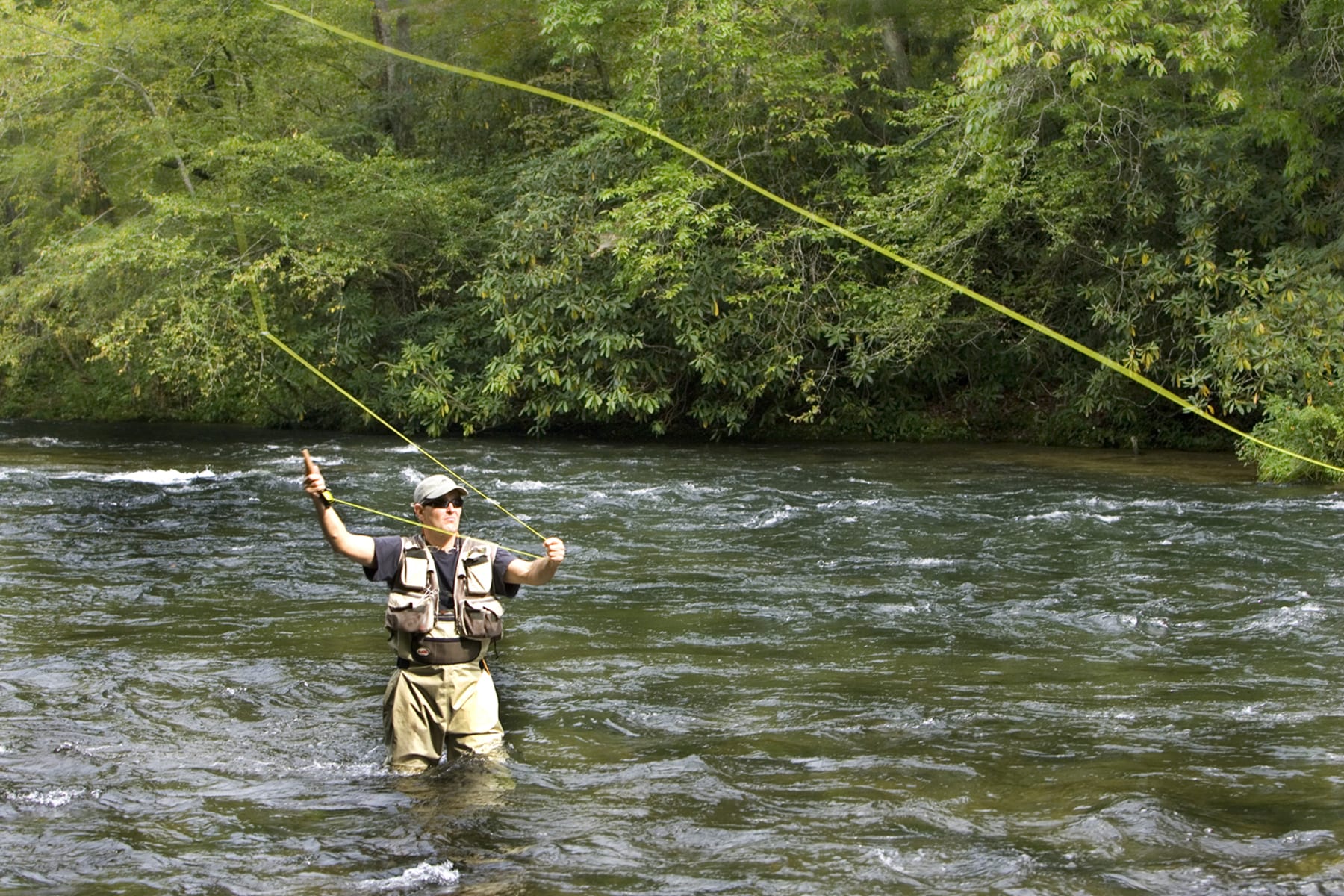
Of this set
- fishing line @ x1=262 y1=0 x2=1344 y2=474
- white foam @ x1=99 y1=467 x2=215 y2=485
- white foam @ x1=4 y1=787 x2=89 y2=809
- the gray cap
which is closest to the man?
the gray cap

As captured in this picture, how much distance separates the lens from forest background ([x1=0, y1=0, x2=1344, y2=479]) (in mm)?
14328

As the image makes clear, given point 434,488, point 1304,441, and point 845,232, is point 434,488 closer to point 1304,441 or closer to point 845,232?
point 845,232

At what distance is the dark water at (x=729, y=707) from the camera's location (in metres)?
4.59

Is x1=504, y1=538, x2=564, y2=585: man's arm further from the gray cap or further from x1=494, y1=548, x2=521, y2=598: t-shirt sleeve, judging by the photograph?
the gray cap

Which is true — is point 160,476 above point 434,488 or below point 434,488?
below

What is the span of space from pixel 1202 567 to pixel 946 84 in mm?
9201

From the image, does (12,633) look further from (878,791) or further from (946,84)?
(946,84)

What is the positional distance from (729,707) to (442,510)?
1791mm

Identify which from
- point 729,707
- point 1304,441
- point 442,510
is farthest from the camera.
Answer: point 1304,441

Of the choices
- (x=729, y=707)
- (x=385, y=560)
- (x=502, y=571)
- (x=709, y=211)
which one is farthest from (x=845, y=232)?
(x=709, y=211)

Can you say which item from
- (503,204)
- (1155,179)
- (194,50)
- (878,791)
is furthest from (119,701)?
(194,50)

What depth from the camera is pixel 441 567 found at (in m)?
5.45

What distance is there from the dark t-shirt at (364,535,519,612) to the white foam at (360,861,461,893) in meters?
1.21

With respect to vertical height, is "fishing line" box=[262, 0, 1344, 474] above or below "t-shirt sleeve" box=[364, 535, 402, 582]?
above
